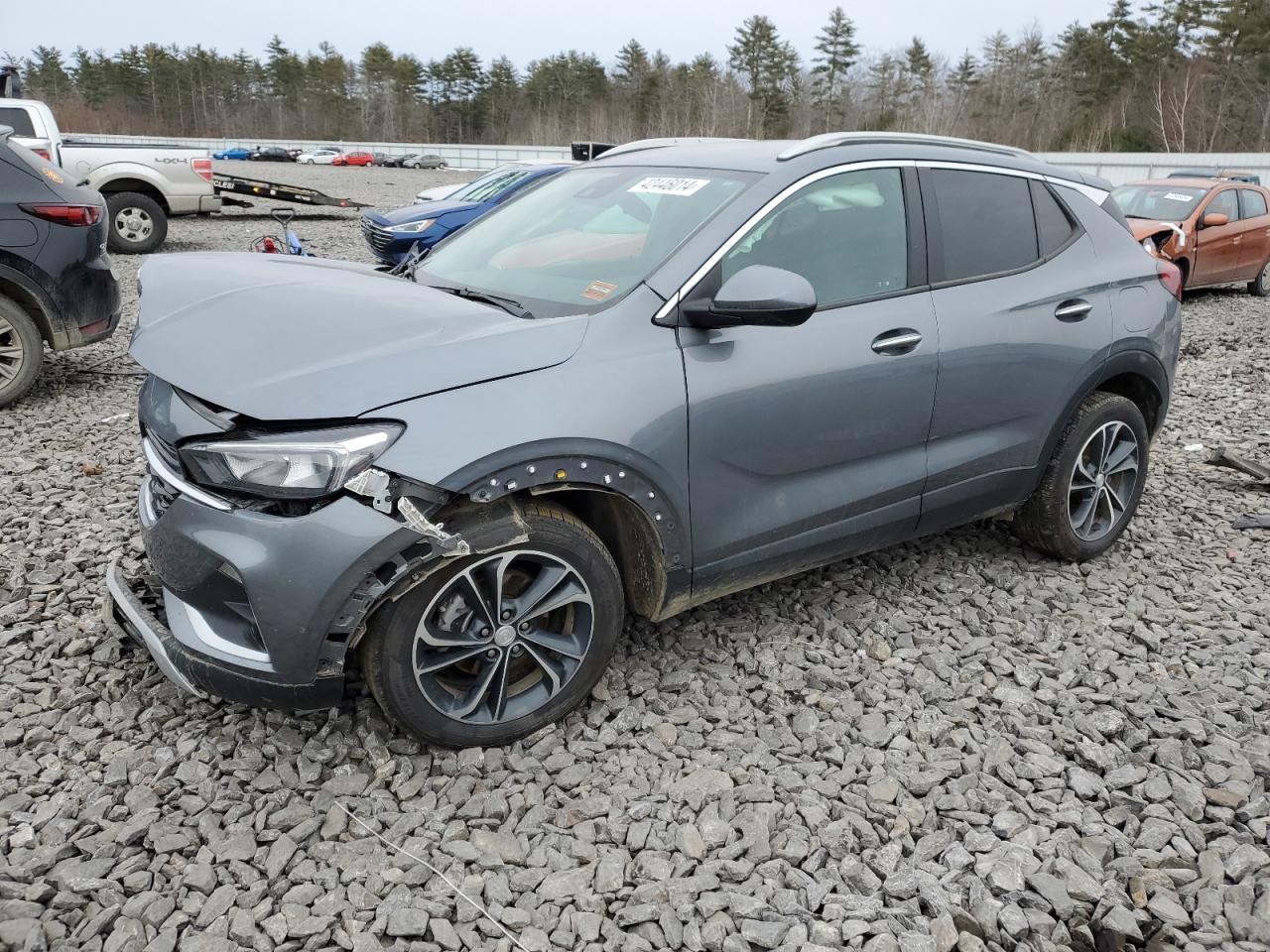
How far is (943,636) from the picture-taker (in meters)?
3.70

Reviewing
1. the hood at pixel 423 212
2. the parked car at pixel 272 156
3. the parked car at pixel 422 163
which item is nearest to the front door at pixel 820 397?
the hood at pixel 423 212

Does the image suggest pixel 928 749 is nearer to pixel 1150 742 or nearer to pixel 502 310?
pixel 1150 742

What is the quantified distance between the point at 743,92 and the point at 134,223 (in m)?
75.1

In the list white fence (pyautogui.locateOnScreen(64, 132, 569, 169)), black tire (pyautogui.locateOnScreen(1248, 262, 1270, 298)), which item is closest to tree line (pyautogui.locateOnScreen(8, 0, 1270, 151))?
white fence (pyautogui.locateOnScreen(64, 132, 569, 169))

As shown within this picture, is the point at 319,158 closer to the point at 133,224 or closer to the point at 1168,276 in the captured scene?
the point at 133,224

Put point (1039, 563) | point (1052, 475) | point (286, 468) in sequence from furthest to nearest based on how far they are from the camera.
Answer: point (1039, 563) < point (1052, 475) < point (286, 468)

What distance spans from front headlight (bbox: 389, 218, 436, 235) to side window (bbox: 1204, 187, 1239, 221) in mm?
9845

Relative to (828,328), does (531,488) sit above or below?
below

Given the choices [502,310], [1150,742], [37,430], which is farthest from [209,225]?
[1150,742]

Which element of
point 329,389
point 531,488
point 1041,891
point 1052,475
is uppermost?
point 329,389

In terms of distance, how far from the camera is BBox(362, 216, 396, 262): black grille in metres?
12.0

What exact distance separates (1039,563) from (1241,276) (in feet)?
35.7

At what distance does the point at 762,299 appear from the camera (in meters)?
2.74

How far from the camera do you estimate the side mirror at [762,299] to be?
2.74 m
